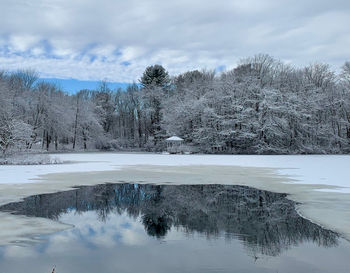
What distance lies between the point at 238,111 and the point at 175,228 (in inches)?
1466

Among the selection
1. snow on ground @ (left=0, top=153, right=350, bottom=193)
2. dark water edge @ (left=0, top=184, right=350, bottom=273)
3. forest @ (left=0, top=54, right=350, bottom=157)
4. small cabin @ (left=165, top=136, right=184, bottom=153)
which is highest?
forest @ (left=0, top=54, right=350, bottom=157)

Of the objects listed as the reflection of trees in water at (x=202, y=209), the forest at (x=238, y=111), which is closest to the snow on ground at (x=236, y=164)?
the reflection of trees in water at (x=202, y=209)

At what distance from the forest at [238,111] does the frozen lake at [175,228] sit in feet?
96.9

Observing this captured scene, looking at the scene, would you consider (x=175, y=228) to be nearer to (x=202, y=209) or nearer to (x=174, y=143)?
(x=202, y=209)

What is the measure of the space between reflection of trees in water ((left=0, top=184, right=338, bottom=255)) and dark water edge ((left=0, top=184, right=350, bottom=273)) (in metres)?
0.02

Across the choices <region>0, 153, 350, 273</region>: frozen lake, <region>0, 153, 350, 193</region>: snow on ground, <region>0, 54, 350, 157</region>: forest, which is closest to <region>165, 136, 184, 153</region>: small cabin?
<region>0, 54, 350, 157</region>: forest

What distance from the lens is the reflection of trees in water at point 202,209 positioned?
6285 millimetres

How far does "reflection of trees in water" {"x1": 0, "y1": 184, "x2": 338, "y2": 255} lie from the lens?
20.6 feet

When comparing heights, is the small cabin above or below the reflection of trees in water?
above

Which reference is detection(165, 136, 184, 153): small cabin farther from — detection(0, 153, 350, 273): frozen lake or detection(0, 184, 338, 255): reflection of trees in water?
detection(0, 153, 350, 273): frozen lake

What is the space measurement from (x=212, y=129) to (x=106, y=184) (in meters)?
31.9

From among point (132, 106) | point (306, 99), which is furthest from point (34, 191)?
point (132, 106)

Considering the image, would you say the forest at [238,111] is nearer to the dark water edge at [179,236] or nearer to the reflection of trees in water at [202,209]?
the reflection of trees in water at [202,209]

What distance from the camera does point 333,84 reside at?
46219 mm
